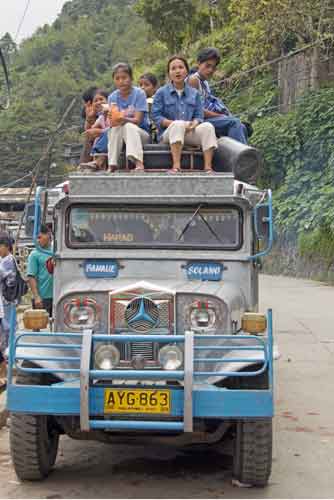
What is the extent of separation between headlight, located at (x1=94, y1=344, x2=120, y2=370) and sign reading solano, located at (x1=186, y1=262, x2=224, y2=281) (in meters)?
1.12

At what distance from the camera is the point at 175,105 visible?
7.66 m

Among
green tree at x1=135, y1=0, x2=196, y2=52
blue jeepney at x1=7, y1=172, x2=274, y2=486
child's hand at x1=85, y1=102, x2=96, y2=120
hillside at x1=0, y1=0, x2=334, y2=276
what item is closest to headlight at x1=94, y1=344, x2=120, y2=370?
blue jeepney at x1=7, y1=172, x2=274, y2=486

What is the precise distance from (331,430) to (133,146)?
3.17 meters

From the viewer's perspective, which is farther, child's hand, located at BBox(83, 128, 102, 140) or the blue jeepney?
child's hand, located at BBox(83, 128, 102, 140)

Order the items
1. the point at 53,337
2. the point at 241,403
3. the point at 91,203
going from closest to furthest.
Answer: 1. the point at 241,403
2. the point at 53,337
3. the point at 91,203

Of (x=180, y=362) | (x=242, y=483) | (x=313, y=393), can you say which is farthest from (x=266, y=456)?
(x=313, y=393)

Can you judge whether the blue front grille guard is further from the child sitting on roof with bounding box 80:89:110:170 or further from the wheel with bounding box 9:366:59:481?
the child sitting on roof with bounding box 80:89:110:170

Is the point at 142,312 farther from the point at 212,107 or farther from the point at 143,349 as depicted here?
the point at 212,107

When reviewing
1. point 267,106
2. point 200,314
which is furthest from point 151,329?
point 267,106

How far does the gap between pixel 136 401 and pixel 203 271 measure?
56.6 inches

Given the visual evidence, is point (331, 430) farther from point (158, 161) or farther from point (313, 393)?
point (158, 161)

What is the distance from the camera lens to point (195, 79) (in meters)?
8.46

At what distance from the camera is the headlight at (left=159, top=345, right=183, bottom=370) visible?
575 cm

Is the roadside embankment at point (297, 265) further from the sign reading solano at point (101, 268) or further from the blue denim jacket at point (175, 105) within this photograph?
the sign reading solano at point (101, 268)
